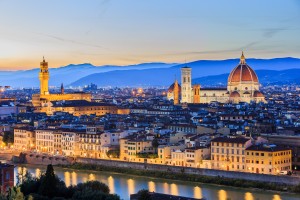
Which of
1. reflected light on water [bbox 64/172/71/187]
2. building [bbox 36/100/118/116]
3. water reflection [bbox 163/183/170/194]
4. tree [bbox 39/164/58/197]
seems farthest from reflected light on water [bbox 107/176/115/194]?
building [bbox 36/100/118/116]

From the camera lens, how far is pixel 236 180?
57.3ft

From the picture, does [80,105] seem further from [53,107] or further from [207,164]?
[207,164]

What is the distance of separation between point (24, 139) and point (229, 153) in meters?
10.1

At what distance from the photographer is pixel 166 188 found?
1728 cm

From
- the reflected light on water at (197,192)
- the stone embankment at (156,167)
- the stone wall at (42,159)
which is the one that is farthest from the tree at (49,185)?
the stone wall at (42,159)

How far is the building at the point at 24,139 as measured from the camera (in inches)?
1024

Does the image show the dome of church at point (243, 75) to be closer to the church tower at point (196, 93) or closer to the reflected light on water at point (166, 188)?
the church tower at point (196, 93)

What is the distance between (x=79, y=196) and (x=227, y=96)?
36.2 m

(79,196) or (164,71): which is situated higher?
(164,71)

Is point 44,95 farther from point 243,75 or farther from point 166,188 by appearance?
point 166,188

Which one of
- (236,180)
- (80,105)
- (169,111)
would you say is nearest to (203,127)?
(236,180)

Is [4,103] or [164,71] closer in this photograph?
[4,103]

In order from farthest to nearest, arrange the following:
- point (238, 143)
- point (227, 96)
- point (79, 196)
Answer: point (227, 96) → point (238, 143) → point (79, 196)

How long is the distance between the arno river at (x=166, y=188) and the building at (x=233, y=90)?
2849cm
